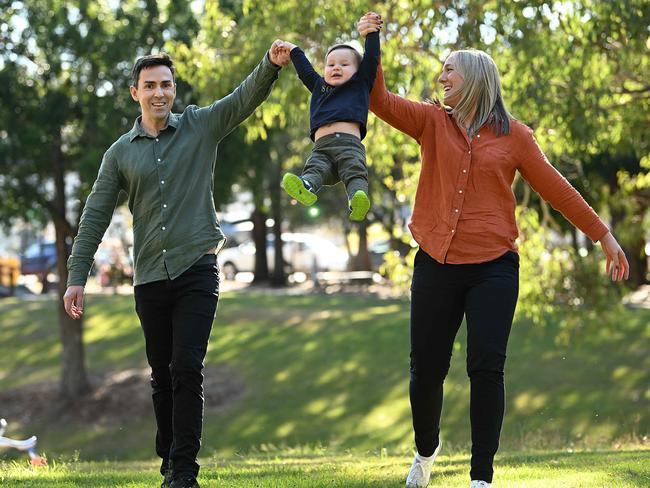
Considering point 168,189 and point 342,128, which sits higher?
point 342,128

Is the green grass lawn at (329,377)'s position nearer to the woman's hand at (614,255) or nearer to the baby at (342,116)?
the woman's hand at (614,255)

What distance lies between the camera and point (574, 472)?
21.0 feet

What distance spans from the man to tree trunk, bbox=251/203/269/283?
30534 mm

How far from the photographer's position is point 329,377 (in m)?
21.0

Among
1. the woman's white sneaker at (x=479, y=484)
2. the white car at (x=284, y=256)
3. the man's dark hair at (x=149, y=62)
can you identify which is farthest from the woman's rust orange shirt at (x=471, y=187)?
the white car at (x=284, y=256)

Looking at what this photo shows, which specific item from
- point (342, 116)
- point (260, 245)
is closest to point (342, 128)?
point (342, 116)

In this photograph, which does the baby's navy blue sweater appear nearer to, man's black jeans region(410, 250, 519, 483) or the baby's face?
the baby's face

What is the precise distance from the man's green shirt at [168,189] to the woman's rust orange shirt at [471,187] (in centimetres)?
88

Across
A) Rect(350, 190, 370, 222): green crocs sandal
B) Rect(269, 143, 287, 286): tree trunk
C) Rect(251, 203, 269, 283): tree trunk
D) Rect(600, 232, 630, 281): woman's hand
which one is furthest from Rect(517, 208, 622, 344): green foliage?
Rect(251, 203, 269, 283): tree trunk

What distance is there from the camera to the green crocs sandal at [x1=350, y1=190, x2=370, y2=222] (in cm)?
519

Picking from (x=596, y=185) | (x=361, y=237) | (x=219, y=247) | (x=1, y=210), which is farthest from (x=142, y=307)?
(x=361, y=237)

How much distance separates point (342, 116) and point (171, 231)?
1.01m

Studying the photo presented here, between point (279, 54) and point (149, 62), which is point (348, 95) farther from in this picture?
point (149, 62)

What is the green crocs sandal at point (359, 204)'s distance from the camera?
519cm
